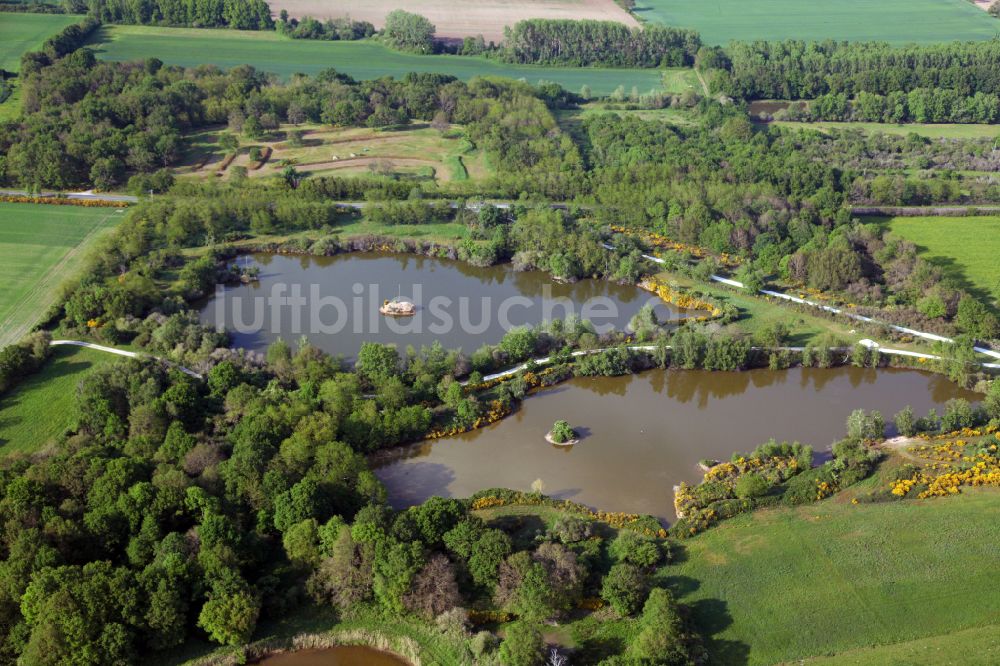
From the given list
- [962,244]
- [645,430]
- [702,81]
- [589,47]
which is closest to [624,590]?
[645,430]

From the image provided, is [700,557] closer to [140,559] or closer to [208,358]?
[140,559]

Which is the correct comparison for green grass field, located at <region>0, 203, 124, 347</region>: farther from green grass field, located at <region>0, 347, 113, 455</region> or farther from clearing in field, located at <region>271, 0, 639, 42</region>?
clearing in field, located at <region>271, 0, 639, 42</region>

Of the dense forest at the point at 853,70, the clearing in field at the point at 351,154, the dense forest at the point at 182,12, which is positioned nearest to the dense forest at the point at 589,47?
the dense forest at the point at 853,70

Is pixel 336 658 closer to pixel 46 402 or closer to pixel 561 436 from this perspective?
pixel 561 436

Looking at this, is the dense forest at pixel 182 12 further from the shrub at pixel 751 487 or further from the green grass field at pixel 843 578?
the green grass field at pixel 843 578

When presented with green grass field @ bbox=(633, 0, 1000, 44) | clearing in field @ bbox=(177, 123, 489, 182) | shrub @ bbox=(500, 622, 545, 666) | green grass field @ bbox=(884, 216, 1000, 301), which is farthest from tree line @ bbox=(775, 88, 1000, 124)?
shrub @ bbox=(500, 622, 545, 666)
